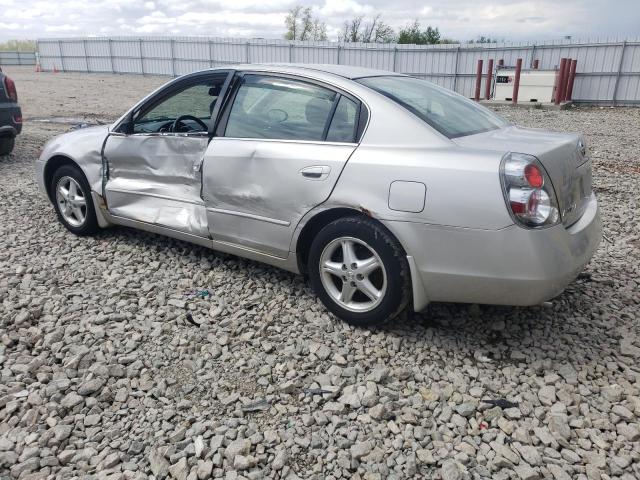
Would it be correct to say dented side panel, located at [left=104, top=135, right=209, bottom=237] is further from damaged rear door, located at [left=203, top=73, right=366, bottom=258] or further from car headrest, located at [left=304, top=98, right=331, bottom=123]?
car headrest, located at [left=304, top=98, right=331, bottom=123]

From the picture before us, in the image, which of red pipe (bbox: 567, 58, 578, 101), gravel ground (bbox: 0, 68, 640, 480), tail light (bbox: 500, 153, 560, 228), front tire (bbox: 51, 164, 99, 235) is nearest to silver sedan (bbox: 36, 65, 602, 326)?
tail light (bbox: 500, 153, 560, 228)

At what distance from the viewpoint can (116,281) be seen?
4016mm

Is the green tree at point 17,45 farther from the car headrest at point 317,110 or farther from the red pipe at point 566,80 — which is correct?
the car headrest at point 317,110

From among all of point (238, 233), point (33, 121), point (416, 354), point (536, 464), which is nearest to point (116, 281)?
point (238, 233)

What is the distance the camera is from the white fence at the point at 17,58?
167 ft

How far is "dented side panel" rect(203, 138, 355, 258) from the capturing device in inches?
128

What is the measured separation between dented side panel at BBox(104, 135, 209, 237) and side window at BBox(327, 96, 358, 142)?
1017 millimetres

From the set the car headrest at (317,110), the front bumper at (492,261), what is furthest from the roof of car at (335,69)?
the front bumper at (492,261)

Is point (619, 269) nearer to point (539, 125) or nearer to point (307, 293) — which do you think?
point (307, 293)

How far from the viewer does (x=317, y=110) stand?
3.43 m

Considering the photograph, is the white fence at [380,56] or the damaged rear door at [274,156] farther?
the white fence at [380,56]

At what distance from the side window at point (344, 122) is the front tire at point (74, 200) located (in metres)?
2.46

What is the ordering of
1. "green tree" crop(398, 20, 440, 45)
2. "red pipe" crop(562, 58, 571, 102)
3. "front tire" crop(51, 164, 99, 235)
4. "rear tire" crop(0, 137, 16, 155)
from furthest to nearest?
"green tree" crop(398, 20, 440, 45), "red pipe" crop(562, 58, 571, 102), "rear tire" crop(0, 137, 16, 155), "front tire" crop(51, 164, 99, 235)

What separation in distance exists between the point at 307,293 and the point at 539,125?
41.2 feet
